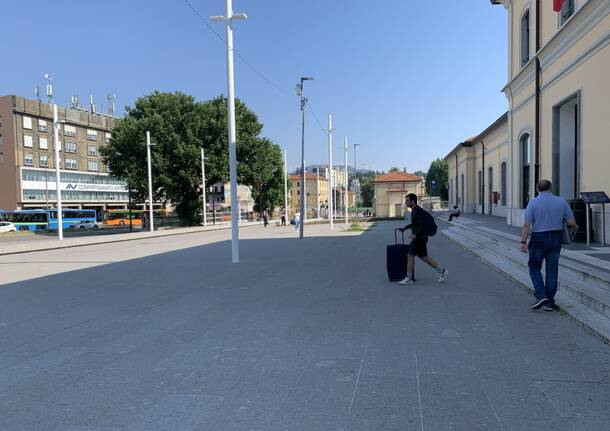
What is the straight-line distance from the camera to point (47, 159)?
73.2 meters

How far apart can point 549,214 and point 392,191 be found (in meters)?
66.9

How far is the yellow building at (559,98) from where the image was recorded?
12.4 meters

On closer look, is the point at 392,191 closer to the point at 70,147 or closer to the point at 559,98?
the point at 70,147

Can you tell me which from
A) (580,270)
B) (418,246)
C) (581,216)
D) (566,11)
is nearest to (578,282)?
(580,270)

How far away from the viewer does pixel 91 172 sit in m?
82.9

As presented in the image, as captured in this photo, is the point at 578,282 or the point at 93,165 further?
the point at 93,165

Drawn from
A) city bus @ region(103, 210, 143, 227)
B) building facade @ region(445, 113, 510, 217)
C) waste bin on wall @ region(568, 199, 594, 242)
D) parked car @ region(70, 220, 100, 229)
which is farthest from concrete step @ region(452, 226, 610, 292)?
city bus @ region(103, 210, 143, 227)

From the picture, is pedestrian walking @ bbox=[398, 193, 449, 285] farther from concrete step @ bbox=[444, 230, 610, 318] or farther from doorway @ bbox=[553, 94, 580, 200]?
doorway @ bbox=[553, 94, 580, 200]

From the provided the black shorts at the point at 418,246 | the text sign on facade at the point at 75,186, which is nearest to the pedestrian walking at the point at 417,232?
the black shorts at the point at 418,246

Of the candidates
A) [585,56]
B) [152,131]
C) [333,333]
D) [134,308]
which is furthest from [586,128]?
[152,131]

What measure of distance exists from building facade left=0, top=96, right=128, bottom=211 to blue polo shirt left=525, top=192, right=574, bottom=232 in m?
62.9

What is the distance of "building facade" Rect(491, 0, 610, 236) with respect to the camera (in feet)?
40.6

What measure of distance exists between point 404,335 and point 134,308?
14.0ft

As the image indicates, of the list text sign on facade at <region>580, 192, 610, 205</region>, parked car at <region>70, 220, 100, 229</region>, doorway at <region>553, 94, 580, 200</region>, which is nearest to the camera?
text sign on facade at <region>580, 192, 610, 205</region>
